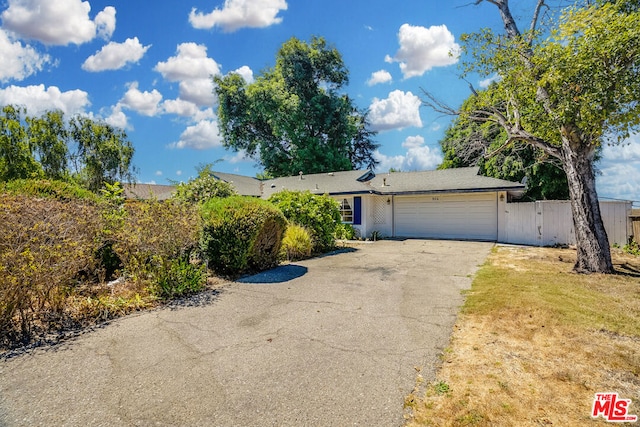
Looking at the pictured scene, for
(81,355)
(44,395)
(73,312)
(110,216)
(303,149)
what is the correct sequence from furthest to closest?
(303,149)
(110,216)
(73,312)
(81,355)
(44,395)

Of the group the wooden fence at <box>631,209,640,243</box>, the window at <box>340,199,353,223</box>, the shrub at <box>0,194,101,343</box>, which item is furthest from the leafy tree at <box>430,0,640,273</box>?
the shrub at <box>0,194,101,343</box>

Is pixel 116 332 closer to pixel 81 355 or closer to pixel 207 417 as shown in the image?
pixel 81 355

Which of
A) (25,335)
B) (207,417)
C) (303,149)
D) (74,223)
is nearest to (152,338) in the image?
(25,335)

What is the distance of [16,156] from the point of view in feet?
62.5

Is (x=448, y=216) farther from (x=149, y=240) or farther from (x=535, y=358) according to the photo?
(x=149, y=240)

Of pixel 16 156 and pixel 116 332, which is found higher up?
pixel 16 156

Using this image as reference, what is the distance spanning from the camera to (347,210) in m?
17.6

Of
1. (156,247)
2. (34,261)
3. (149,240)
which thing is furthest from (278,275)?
(34,261)

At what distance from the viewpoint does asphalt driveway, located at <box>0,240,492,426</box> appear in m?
2.75

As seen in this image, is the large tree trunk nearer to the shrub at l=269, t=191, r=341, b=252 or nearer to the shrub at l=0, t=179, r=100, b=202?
the shrub at l=269, t=191, r=341, b=252

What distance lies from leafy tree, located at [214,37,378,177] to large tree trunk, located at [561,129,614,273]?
808 inches

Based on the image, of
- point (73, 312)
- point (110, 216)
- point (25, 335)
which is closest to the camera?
point (25, 335)

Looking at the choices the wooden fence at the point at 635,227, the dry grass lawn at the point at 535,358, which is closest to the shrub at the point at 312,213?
the dry grass lawn at the point at 535,358

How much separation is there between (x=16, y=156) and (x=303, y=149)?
1869 centimetres
